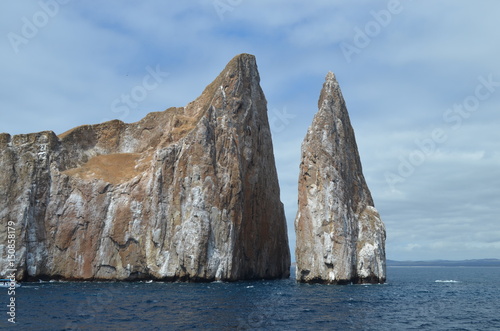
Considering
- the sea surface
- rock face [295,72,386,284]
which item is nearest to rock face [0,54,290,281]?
rock face [295,72,386,284]

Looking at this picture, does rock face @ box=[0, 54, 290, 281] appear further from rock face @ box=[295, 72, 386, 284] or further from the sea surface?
the sea surface

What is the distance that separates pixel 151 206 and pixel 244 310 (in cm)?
3985

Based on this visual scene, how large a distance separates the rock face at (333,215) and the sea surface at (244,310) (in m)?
5.47

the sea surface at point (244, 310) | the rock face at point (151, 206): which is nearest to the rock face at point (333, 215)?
the sea surface at point (244, 310)

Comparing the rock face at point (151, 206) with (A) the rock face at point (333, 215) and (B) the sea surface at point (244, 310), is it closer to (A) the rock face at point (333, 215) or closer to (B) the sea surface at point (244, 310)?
(A) the rock face at point (333, 215)

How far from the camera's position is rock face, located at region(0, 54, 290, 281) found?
255 feet

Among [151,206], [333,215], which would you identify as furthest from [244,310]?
[151,206]

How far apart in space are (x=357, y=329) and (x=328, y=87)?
166 feet

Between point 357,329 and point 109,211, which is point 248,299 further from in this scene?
point 109,211

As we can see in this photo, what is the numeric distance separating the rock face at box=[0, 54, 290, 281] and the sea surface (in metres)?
13.1

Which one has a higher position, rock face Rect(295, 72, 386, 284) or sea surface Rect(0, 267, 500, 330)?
rock face Rect(295, 72, 386, 284)

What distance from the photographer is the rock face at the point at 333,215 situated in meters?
69.7

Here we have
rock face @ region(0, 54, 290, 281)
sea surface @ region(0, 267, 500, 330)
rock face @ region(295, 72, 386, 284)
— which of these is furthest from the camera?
rock face @ region(0, 54, 290, 281)

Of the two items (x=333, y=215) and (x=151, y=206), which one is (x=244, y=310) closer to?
(x=333, y=215)
